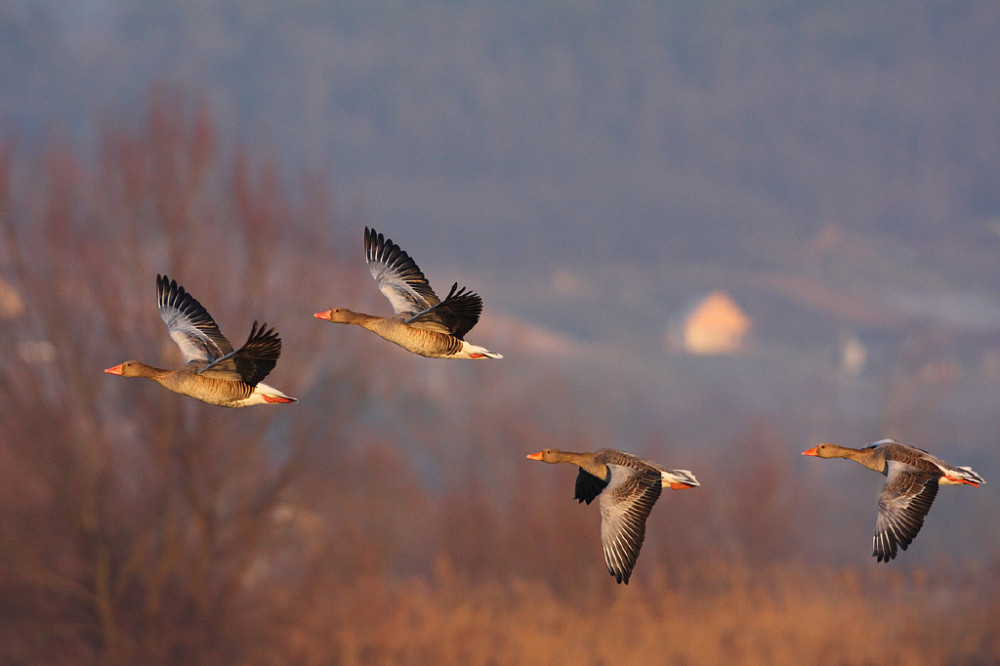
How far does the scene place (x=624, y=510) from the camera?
15.5 feet

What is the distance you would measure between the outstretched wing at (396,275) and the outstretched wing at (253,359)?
68.3 inches

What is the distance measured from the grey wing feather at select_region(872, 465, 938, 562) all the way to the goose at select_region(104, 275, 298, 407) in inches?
109

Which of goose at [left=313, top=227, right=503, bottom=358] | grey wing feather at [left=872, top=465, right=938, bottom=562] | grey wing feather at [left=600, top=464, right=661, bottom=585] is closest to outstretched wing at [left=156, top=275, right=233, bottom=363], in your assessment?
goose at [left=313, top=227, right=503, bottom=358]

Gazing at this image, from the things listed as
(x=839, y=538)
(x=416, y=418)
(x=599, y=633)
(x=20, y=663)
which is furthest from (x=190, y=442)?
(x=416, y=418)

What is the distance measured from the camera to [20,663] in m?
24.2

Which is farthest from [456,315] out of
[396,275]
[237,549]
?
[237,549]

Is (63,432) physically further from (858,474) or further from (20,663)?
(858,474)

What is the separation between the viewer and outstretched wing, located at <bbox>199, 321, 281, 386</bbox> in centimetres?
431

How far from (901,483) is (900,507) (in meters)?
0.13

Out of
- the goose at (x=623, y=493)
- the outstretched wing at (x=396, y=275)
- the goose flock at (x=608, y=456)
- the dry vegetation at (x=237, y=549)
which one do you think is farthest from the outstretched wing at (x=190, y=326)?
the dry vegetation at (x=237, y=549)

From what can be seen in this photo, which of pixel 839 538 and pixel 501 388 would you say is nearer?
pixel 839 538

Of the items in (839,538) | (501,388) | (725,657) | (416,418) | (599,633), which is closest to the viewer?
(725,657)

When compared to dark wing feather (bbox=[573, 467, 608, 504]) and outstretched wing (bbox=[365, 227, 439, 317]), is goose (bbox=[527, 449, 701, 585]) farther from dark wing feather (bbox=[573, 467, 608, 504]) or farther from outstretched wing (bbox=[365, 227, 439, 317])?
outstretched wing (bbox=[365, 227, 439, 317])

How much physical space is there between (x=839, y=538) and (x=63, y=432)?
46667 mm
